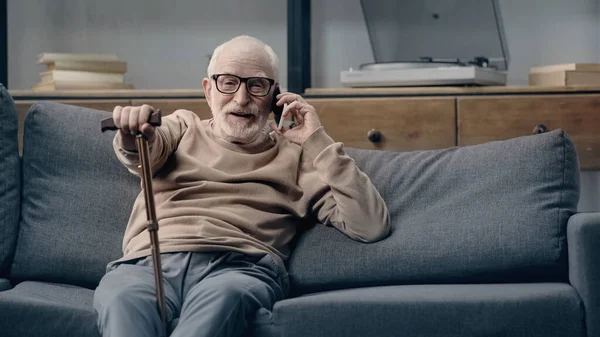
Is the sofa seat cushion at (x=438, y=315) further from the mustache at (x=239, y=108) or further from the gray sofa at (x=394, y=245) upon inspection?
the mustache at (x=239, y=108)

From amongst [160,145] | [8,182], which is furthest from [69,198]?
[160,145]

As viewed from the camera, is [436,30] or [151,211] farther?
[436,30]

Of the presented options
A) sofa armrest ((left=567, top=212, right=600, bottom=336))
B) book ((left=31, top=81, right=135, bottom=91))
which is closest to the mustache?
sofa armrest ((left=567, top=212, right=600, bottom=336))

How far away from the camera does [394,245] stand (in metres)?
2.14

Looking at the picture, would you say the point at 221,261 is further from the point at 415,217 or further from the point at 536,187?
the point at 536,187

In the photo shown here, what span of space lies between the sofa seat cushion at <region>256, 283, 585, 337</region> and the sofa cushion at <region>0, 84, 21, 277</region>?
798 millimetres

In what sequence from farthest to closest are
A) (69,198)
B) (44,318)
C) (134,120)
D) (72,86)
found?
(72,86)
(69,198)
(44,318)
(134,120)

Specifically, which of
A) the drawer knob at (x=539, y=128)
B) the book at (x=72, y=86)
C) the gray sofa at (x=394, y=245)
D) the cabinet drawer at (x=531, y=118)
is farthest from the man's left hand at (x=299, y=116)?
the book at (x=72, y=86)

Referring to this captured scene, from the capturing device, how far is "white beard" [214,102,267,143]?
7.16 ft

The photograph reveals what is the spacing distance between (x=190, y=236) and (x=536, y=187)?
34.0 inches

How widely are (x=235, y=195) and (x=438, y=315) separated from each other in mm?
597

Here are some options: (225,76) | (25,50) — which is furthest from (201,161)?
(25,50)

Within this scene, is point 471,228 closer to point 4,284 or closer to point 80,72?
point 4,284

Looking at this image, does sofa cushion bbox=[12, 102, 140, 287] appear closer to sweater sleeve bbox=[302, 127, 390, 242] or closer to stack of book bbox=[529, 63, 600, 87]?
sweater sleeve bbox=[302, 127, 390, 242]
